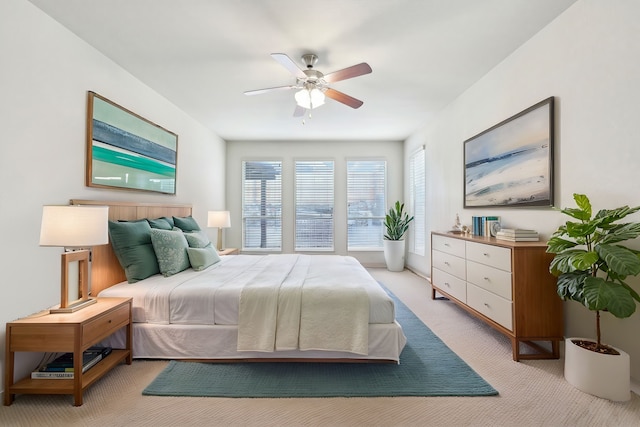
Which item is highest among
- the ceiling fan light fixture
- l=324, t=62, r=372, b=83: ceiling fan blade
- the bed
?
l=324, t=62, r=372, b=83: ceiling fan blade

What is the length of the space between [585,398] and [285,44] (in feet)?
11.1

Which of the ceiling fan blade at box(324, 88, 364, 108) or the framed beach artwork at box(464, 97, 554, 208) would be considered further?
the ceiling fan blade at box(324, 88, 364, 108)

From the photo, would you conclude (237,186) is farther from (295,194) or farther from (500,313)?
(500,313)

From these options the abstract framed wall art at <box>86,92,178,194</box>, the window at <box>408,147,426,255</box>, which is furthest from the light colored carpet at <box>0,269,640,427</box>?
the window at <box>408,147,426,255</box>

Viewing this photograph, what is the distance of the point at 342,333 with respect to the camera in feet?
6.98

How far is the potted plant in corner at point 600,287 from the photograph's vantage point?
162 cm

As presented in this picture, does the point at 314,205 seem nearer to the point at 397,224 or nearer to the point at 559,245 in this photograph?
the point at 397,224

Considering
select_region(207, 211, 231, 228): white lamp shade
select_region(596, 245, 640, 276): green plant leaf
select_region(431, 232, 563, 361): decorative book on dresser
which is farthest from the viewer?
select_region(207, 211, 231, 228): white lamp shade

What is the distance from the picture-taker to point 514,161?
2.79 metres

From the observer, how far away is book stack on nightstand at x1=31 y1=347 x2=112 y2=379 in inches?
72.2

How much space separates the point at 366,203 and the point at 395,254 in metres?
1.23

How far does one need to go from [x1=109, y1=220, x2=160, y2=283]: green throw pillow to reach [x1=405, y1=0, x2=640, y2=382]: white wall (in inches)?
139

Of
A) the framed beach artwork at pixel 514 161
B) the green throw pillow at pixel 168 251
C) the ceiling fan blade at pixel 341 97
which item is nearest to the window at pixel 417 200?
the framed beach artwork at pixel 514 161

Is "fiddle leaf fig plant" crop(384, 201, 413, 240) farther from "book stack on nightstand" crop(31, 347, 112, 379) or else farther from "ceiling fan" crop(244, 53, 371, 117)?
"book stack on nightstand" crop(31, 347, 112, 379)
